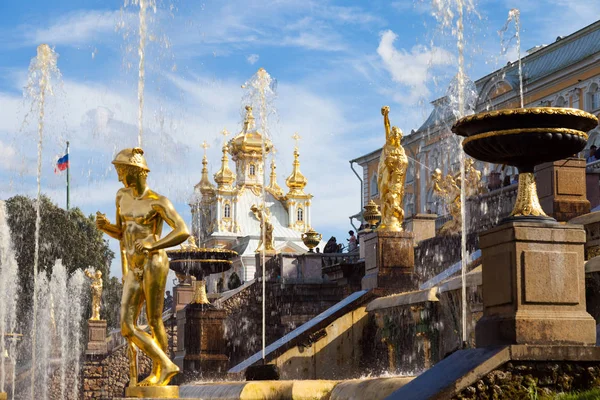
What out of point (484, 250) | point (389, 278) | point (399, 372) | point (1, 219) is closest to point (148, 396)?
point (484, 250)

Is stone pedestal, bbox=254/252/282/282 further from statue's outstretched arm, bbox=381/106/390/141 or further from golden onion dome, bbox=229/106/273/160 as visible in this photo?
golden onion dome, bbox=229/106/273/160

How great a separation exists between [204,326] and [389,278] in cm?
478

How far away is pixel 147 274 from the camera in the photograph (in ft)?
30.4

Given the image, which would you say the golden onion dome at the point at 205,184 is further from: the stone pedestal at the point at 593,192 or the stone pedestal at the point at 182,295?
the stone pedestal at the point at 593,192

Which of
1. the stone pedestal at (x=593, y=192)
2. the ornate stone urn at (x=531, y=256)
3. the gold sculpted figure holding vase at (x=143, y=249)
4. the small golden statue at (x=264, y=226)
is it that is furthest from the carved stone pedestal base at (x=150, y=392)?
the small golden statue at (x=264, y=226)

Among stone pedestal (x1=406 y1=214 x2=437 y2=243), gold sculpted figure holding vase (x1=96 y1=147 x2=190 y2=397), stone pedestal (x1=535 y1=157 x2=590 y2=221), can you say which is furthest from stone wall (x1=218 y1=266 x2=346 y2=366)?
gold sculpted figure holding vase (x1=96 y1=147 x2=190 y2=397)

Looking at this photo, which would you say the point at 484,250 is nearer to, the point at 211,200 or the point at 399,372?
the point at 399,372

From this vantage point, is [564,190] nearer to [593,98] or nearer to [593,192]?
[593,192]

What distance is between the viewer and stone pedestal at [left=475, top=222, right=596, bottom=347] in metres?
7.96

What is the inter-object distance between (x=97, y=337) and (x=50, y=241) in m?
19.4

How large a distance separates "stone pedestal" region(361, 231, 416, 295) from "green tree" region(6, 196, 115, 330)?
3501cm

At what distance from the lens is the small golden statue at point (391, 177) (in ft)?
58.2

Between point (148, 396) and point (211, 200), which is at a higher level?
point (211, 200)

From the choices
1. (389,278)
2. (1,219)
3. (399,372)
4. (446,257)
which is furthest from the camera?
(1,219)
